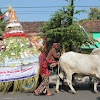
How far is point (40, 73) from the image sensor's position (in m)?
5.41

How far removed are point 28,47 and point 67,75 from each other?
167 cm

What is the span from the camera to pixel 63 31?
27.8 ft

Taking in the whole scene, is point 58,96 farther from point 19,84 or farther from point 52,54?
point 52,54

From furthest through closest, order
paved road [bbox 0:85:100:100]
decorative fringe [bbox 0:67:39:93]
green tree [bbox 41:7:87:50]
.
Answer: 1. green tree [bbox 41:7:87:50]
2. decorative fringe [bbox 0:67:39:93]
3. paved road [bbox 0:85:100:100]

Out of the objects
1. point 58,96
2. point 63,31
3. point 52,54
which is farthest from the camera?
point 63,31

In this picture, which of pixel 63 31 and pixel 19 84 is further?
pixel 63 31

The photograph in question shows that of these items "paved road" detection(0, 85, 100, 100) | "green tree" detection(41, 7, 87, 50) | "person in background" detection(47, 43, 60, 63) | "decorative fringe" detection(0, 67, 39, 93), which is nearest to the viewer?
"paved road" detection(0, 85, 100, 100)

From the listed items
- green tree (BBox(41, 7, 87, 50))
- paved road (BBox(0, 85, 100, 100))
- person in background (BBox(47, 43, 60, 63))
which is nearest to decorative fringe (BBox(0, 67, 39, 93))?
paved road (BBox(0, 85, 100, 100))

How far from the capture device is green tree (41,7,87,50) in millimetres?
8327

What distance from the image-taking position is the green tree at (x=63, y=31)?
8.33 metres

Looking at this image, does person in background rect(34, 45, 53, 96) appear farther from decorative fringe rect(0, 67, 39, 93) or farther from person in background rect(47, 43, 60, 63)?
person in background rect(47, 43, 60, 63)

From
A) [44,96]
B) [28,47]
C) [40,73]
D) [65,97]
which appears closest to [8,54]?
[28,47]

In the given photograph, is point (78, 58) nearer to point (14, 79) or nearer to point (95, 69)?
point (95, 69)

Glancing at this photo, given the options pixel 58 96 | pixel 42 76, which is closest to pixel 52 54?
pixel 42 76
